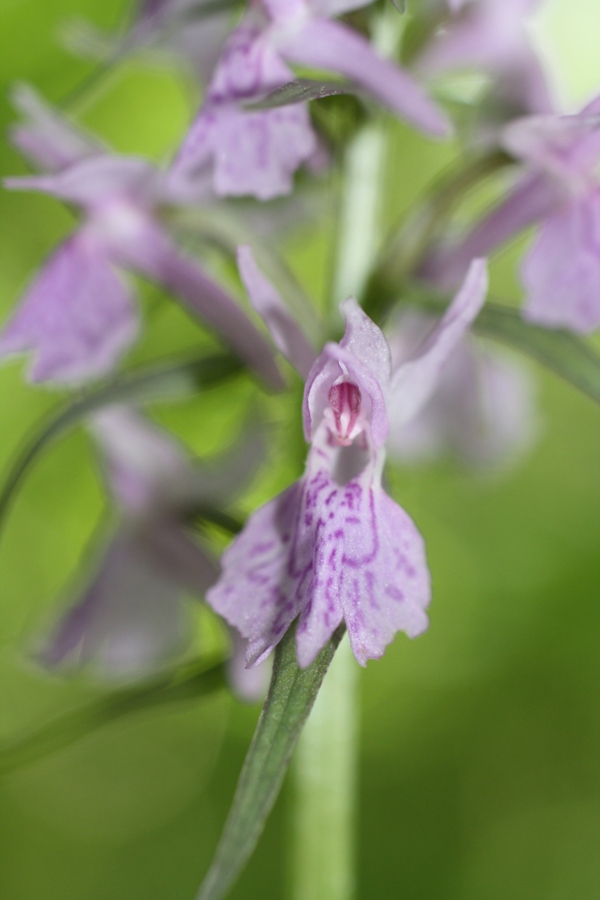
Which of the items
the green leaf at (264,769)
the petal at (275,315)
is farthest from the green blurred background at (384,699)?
the green leaf at (264,769)

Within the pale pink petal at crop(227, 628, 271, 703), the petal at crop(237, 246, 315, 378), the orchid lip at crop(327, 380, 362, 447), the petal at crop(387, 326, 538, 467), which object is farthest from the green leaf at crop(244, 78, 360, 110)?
the petal at crop(387, 326, 538, 467)

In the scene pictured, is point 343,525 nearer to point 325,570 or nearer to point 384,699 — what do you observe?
point 325,570

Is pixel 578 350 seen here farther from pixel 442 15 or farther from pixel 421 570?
pixel 442 15

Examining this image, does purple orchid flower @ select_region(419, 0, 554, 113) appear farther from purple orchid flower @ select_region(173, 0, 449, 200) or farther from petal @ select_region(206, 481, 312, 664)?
petal @ select_region(206, 481, 312, 664)

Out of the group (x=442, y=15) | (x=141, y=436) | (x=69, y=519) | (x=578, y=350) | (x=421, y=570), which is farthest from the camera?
(x=69, y=519)

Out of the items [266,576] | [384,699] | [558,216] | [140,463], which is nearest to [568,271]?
[558,216]

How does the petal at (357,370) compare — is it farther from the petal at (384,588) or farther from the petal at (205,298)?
the petal at (205,298)

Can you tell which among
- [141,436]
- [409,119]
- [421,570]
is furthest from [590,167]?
[141,436]
